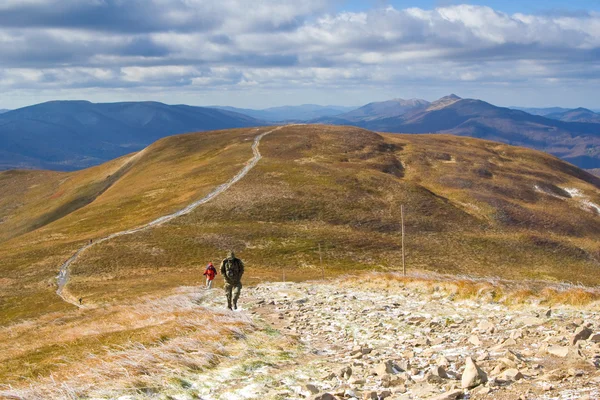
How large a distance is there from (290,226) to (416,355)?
60.4 m

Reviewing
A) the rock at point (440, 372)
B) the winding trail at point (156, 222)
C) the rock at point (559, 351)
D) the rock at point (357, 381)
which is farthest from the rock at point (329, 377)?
the winding trail at point (156, 222)

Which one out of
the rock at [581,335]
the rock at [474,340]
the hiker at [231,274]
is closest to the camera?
the rock at [581,335]

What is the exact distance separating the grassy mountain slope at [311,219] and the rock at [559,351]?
123 ft

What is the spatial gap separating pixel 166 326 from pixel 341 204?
212 ft

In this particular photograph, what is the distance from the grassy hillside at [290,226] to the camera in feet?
147

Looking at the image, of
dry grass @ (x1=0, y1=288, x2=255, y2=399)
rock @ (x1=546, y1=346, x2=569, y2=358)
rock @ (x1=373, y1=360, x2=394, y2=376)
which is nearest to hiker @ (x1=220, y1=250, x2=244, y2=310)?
dry grass @ (x1=0, y1=288, x2=255, y2=399)

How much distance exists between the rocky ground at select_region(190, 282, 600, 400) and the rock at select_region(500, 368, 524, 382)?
0.07 ft

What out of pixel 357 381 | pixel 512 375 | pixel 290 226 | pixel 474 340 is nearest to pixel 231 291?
pixel 474 340

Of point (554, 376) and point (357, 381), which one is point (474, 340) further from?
point (357, 381)

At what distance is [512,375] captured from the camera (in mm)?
9742

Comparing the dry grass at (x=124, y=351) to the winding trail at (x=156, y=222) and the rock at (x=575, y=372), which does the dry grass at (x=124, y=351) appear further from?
the winding trail at (x=156, y=222)

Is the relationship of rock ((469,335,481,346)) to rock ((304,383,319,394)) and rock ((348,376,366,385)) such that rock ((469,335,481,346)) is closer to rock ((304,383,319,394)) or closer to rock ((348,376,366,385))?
rock ((348,376,366,385))

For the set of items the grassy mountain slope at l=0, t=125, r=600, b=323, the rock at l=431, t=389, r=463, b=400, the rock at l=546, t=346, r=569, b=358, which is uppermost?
the rock at l=431, t=389, r=463, b=400

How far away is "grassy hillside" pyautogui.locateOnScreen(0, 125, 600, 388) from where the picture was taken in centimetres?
4494
